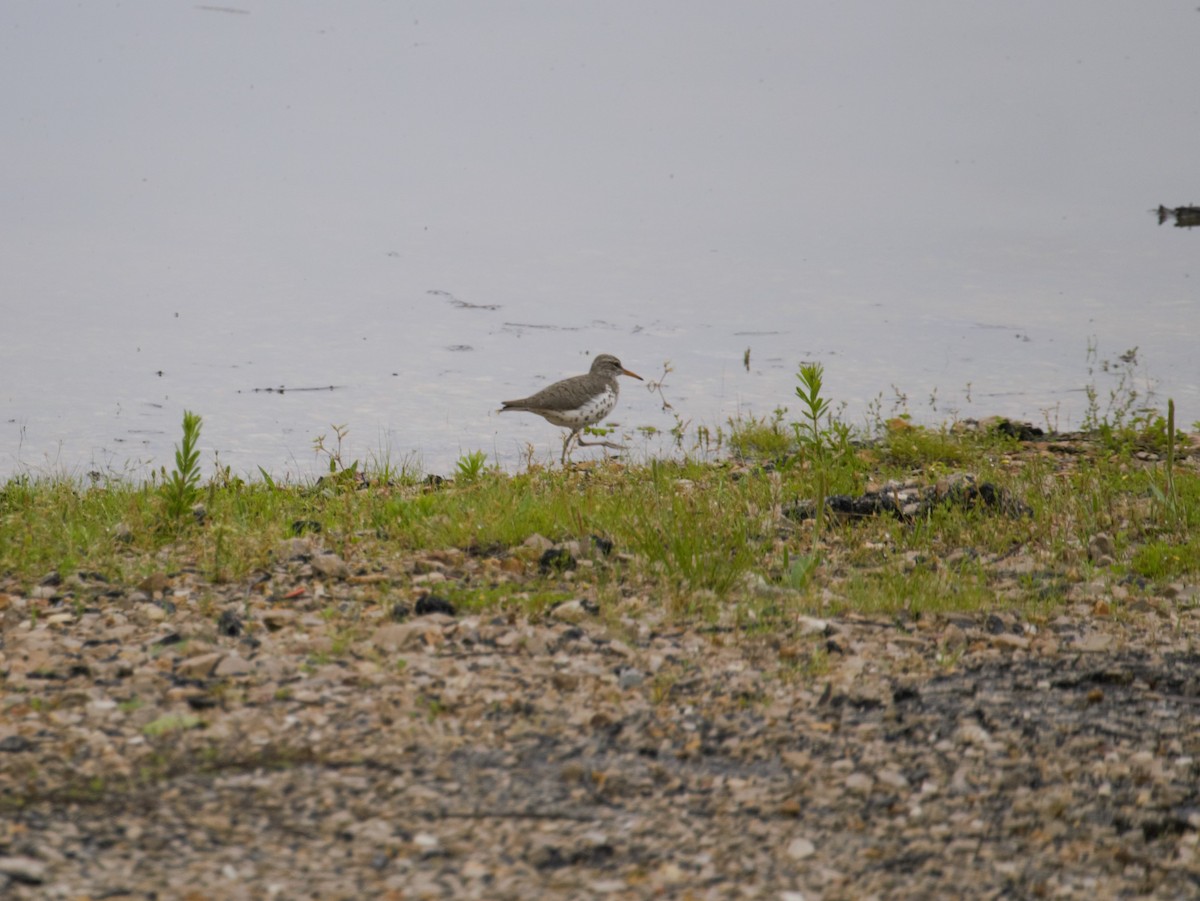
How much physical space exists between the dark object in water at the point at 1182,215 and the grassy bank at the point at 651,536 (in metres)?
12.8

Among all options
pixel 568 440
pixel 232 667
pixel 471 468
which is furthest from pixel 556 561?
pixel 568 440

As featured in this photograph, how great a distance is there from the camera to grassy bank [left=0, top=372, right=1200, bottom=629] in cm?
643

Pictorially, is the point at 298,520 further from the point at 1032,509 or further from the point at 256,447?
the point at 1032,509

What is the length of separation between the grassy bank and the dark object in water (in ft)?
41.9

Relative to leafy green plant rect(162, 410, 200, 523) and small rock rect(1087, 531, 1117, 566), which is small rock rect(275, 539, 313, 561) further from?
small rock rect(1087, 531, 1117, 566)

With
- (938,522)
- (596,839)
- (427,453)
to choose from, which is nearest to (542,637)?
(596,839)

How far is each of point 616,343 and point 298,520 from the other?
6794 mm

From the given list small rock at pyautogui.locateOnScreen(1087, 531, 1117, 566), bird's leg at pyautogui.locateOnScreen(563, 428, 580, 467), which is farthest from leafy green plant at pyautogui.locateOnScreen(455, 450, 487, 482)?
small rock at pyautogui.locateOnScreen(1087, 531, 1117, 566)

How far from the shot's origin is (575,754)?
4.70 meters

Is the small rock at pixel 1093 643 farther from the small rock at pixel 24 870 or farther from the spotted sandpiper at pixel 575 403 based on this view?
the spotted sandpiper at pixel 575 403

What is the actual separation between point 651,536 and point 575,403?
160 inches

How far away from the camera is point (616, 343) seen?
14.1 m

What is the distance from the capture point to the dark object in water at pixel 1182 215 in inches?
812

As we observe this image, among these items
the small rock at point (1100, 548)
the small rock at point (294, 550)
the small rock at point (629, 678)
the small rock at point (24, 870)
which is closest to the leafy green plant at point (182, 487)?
the small rock at point (294, 550)
